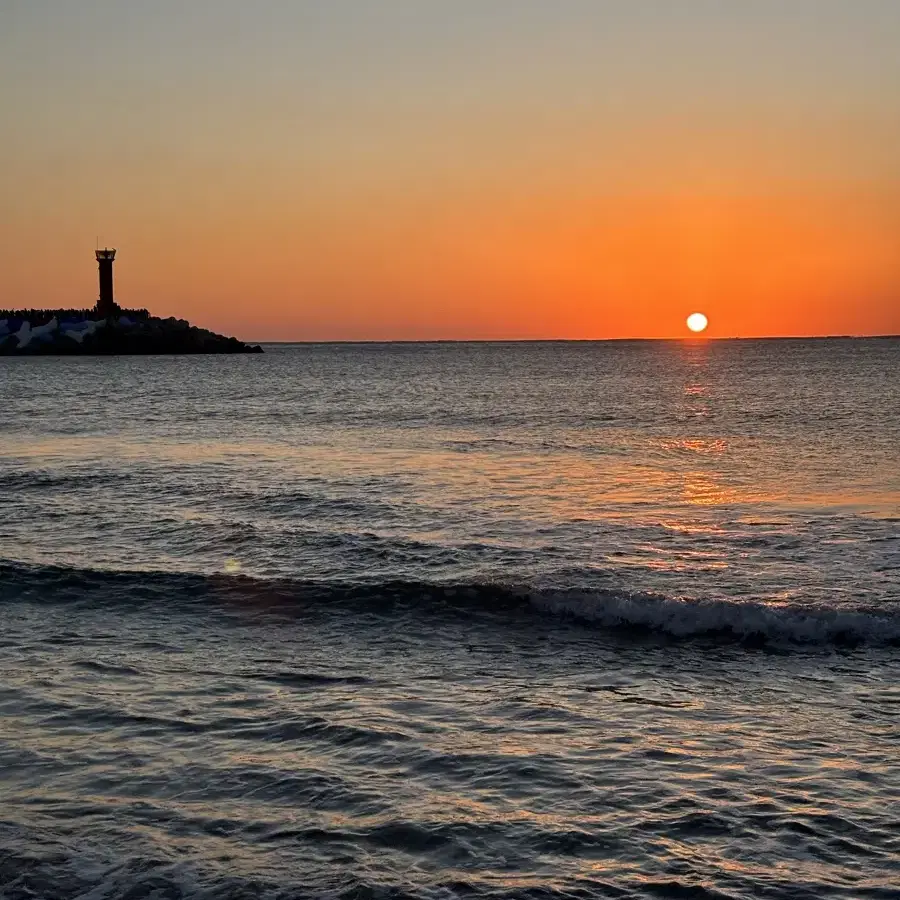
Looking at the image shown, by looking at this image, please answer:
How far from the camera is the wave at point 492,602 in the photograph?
1331 centimetres

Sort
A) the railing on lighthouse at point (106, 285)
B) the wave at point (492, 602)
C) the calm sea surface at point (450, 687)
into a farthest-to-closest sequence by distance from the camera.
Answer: the railing on lighthouse at point (106, 285), the wave at point (492, 602), the calm sea surface at point (450, 687)

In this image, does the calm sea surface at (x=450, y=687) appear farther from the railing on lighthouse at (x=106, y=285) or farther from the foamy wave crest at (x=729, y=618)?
the railing on lighthouse at (x=106, y=285)

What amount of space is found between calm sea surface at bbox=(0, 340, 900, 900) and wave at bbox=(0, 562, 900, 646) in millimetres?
63

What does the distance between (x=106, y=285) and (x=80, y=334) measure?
1110cm

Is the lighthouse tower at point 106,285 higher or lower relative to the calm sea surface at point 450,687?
higher

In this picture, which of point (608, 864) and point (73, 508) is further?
point (73, 508)

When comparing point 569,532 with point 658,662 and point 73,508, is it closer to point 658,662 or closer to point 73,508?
point 658,662

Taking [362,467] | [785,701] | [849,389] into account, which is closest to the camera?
[785,701]

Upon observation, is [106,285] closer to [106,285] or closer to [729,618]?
[106,285]

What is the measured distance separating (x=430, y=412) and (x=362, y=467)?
27052 millimetres

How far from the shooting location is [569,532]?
20.5m

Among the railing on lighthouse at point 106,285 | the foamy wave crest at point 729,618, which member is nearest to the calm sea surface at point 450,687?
the foamy wave crest at point 729,618

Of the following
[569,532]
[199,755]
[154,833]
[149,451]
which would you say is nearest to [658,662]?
[199,755]

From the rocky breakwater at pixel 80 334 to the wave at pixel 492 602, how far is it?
585ft
